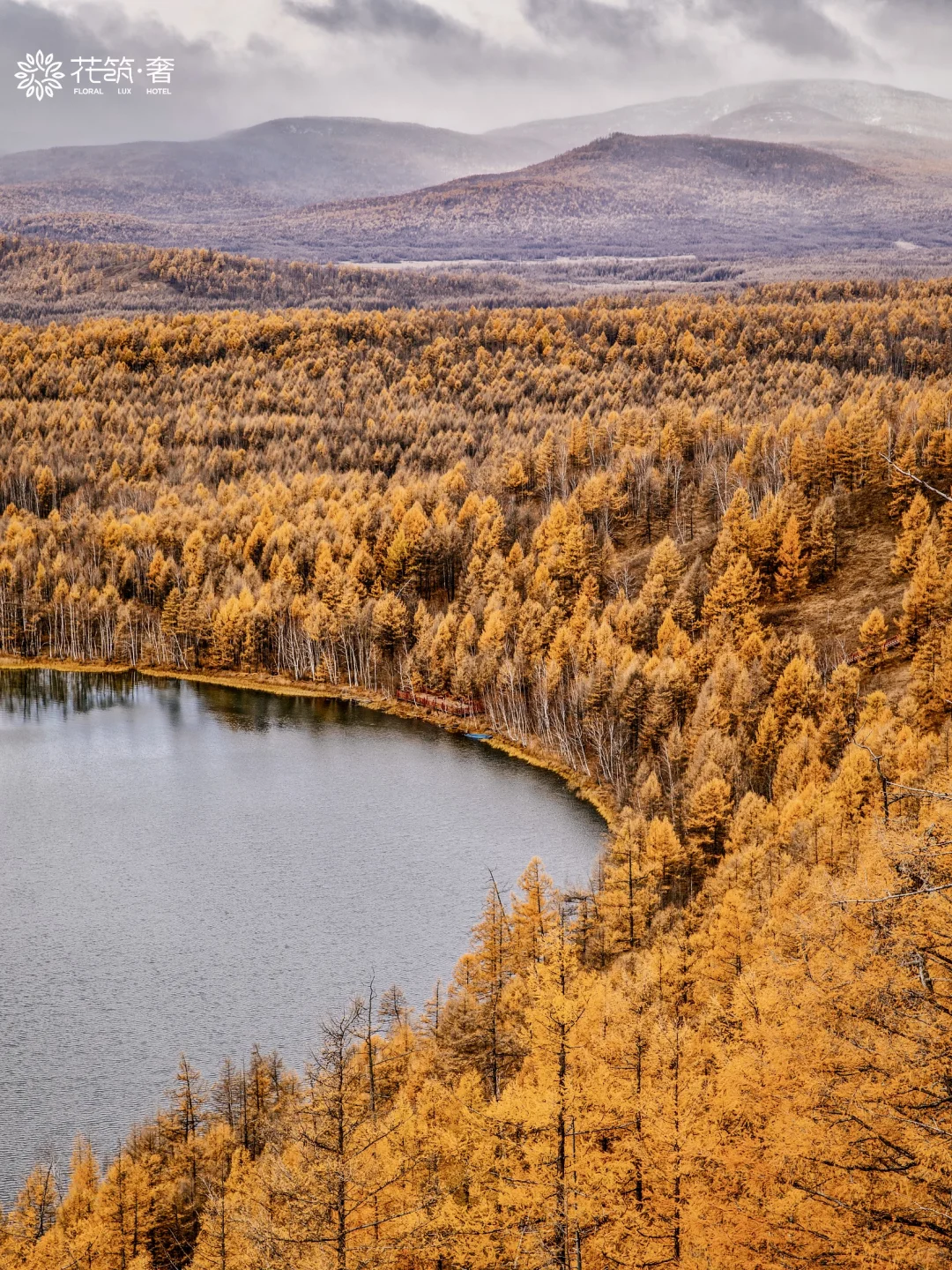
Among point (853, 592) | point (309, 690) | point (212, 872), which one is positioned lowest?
point (212, 872)

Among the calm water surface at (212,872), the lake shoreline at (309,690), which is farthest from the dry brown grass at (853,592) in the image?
the calm water surface at (212,872)

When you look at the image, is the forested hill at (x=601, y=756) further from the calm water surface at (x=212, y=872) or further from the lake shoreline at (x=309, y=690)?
the calm water surface at (x=212, y=872)

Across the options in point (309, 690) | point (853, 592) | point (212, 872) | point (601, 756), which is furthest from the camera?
point (309, 690)

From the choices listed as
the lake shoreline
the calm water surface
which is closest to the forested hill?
the lake shoreline

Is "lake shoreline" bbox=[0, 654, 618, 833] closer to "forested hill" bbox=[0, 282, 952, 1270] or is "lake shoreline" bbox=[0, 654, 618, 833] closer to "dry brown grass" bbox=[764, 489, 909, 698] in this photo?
"forested hill" bbox=[0, 282, 952, 1270]

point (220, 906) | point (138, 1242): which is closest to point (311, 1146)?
point (138, 1242)

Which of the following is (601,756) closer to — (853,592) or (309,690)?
(853,592)

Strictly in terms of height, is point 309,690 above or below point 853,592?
below

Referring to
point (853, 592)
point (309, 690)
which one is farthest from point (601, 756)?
point (309, 690)
